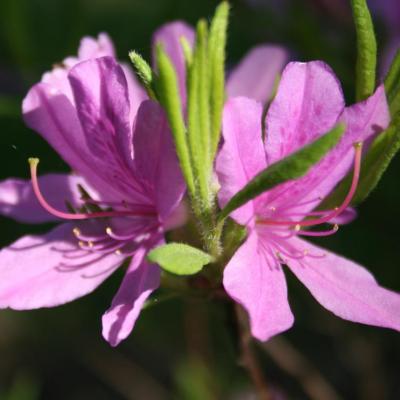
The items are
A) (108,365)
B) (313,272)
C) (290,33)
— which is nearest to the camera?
(313,272)

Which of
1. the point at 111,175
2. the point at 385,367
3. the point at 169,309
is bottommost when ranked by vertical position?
the point at 385,367

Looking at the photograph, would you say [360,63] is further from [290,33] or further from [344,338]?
[344,338]

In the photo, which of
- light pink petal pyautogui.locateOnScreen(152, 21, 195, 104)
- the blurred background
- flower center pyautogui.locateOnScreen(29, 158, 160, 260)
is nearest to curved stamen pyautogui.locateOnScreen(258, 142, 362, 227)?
flower center pyautogui.locateOnScreen(29, 158, 160, 260)

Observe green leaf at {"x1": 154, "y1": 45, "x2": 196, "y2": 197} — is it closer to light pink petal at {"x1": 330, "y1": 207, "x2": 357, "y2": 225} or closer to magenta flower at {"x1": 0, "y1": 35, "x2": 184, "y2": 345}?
magenta flower at {"x1": 0, "y1": 35, "x2": 184, "y2": 345}

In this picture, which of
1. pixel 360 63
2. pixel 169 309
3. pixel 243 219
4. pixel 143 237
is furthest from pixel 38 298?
pixel 169 309

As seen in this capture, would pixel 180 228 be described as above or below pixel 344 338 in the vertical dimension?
above

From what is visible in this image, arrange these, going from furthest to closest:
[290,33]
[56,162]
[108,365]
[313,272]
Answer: [108,365] → [290,33] → [56,162] → [313,272]
